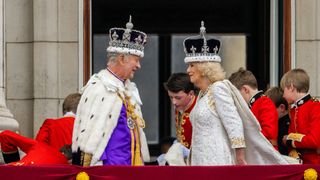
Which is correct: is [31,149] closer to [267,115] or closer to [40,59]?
[267,115]

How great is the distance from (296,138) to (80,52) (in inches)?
187

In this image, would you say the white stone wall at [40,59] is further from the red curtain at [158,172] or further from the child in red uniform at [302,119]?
the red curtain at [158,172]

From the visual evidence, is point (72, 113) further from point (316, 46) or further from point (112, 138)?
point (316, 46)

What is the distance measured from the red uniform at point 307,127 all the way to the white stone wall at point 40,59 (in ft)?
14.7

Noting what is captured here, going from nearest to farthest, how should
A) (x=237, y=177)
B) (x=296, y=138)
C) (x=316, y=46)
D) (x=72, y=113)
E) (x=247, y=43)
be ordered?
(x=237, y=177) → (x=296, y=138) → (x=72, y=113) → (x=316, y=46) → (x=247, y=43)

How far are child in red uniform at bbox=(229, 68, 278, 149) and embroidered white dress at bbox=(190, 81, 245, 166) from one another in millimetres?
1137

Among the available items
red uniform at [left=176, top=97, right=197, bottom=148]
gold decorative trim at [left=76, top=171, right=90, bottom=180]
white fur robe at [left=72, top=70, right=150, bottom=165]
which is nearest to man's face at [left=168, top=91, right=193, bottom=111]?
red uniform at [left=176, top=97, right=197, bottom=148]

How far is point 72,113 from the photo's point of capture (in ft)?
42.0

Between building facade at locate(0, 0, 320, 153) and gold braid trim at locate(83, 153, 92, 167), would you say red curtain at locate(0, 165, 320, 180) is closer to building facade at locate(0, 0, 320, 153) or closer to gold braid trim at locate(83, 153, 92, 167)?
gold braid trim at locate(83, 153, 92, 167)

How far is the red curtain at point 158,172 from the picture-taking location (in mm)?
9984

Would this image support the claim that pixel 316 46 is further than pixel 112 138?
Yes

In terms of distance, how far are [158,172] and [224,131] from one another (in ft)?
2.19

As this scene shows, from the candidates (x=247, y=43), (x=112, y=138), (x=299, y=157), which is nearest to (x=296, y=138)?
(x=299, y=157)

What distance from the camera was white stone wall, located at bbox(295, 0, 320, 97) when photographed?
50.1 feet
